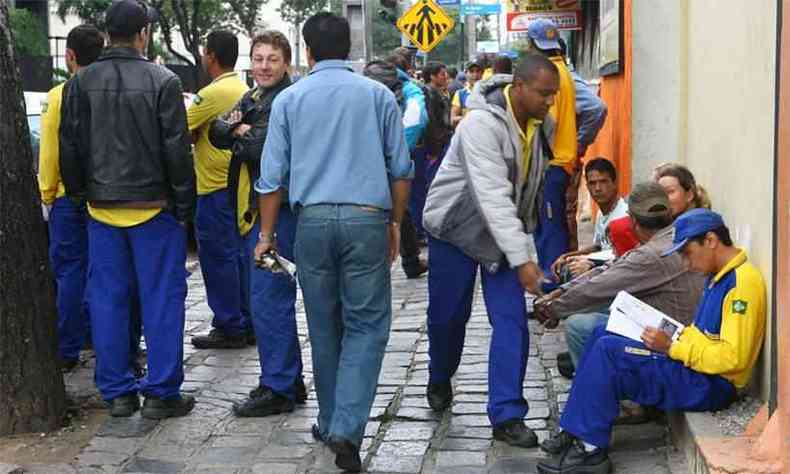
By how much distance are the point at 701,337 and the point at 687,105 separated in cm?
362

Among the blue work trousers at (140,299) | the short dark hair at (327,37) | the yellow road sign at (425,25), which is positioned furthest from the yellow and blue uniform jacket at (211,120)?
the yellow road sign at (425,25)

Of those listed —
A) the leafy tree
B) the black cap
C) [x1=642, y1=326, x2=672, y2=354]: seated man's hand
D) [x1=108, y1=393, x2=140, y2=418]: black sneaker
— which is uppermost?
the leafy tree

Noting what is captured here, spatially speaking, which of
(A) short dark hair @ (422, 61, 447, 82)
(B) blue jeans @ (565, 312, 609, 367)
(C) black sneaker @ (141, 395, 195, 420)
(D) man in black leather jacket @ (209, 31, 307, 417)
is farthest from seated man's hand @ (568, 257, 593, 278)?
(A) short dark hair @ (422, 61, 447, 82)

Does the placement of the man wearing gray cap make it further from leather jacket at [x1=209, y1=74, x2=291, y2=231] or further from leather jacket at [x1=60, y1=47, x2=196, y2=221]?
leather jacket at [x1=60, y1=47, x2=196, y2=221]

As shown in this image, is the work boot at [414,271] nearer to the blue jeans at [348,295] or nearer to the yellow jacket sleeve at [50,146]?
the yellow jacket sleeve at [50,146]

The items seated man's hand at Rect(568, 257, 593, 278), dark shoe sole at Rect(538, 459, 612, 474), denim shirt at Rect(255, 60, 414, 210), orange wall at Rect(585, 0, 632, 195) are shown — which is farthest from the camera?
orange wall at Rect(585, 0, 632, 195)

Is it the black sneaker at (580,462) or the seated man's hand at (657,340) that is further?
the black sneaker at (580,462)

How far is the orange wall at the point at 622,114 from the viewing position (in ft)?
33.9

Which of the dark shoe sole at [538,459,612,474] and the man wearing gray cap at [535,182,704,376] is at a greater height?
the man wearing gray cap at [535,182,704,376]

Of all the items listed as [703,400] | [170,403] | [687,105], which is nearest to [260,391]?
[170,403]

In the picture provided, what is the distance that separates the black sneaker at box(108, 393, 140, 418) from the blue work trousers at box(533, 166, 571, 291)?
10.8 ft

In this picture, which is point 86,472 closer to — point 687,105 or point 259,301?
point 259,301

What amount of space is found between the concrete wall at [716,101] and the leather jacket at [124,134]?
2688 millimetres

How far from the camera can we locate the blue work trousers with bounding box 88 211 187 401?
682 cm
